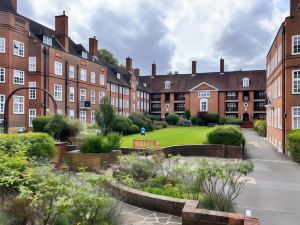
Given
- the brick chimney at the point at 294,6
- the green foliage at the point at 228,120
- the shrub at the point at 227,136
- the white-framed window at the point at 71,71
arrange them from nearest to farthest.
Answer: the shrub at the point at 227,136
the brick chimney at the point at 294,6
the white-framed window at the point at 71,71
the green foliage at the point at 228,120

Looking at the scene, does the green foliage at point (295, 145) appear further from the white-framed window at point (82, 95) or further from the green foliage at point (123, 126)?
the white-framed window at point (82, 95)

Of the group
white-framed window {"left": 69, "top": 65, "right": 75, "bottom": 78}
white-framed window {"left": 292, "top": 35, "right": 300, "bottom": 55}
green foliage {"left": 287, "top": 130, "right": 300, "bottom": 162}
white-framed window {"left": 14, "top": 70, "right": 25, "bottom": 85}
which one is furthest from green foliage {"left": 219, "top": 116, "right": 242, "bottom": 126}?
white-framed window {"left": 14, "top": 70, "right": 25, "bottom": 85}

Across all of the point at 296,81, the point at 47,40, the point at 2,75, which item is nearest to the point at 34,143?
the point at 296,81

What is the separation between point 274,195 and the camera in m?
10.8

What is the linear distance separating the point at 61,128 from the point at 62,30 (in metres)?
28.3

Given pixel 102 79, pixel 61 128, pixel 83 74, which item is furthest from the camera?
pixel 102 79

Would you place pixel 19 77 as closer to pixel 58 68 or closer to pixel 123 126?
pixel 58 68

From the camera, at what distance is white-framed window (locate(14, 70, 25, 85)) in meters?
32.8

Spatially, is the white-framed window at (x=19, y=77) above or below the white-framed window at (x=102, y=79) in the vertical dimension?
below

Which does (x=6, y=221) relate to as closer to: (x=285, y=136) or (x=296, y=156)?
(x=296, y=156)

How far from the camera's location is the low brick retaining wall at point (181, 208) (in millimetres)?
5489

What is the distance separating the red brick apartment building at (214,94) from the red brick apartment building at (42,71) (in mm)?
24090

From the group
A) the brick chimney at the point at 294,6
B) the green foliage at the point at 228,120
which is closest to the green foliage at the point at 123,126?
the brick chimney at the point at 294,6

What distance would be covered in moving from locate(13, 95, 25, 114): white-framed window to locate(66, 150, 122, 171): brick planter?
74.5 feet
